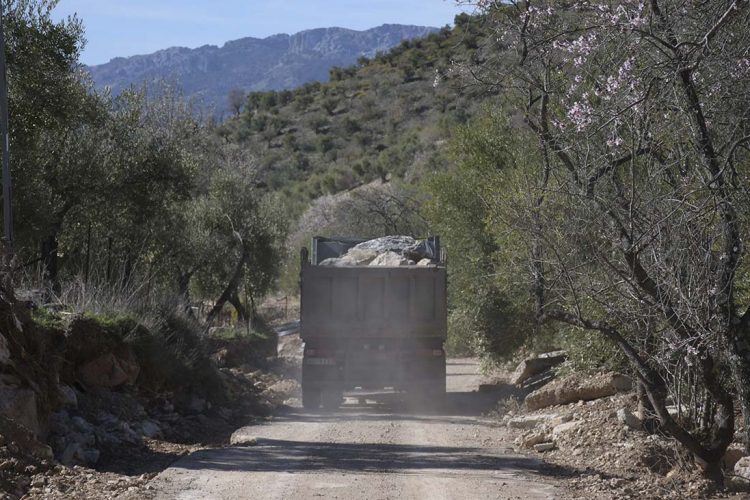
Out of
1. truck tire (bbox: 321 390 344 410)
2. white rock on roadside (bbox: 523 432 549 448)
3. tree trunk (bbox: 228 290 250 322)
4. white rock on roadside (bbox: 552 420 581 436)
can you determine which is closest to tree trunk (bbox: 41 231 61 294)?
truck tire (bbox: 321 390 344 410)

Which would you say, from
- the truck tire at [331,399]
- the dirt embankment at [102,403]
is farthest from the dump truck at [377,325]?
the dirt embankment at [102,403]

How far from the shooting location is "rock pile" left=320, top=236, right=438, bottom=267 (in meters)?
20.2

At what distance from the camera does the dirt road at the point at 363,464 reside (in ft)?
31.3

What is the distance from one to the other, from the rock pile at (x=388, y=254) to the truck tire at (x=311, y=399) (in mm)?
2518

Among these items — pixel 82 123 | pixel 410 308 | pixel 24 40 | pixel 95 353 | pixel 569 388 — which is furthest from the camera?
pixel 82 123

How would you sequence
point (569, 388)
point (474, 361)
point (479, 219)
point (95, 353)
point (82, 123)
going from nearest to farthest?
point (95, 353), point (569, 388), point (82, 123), point (479, 219), point (474, 361)

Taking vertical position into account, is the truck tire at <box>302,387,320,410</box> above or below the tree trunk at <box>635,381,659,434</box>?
below

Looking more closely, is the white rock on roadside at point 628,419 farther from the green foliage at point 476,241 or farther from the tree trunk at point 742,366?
the green foliage at point 476,241

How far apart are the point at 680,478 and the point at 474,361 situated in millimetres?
23223

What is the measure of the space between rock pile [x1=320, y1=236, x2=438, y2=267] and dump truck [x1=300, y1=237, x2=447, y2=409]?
69 cm

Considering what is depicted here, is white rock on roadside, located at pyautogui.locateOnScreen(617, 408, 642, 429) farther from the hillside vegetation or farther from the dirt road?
the dirt road

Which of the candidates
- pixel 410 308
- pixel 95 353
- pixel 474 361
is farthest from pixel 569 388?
pixel 474 361

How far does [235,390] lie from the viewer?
801 inches

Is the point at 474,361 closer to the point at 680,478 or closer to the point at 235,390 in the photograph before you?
the point at 235,390
